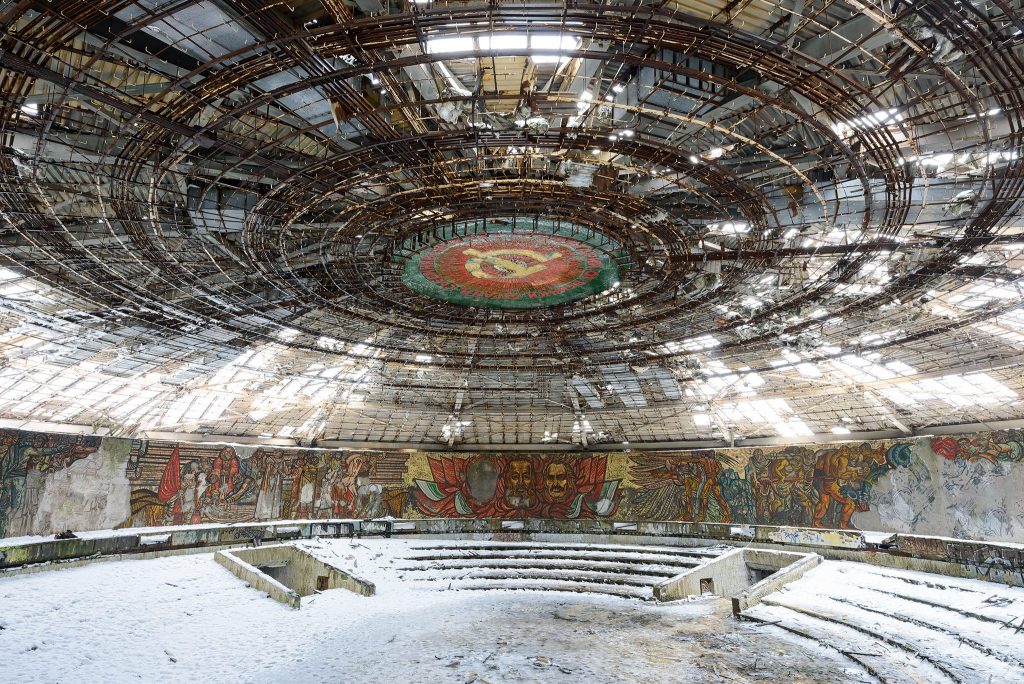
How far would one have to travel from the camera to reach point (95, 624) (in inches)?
650

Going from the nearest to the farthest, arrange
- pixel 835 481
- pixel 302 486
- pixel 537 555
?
pixel 537 555
pixel 835 481
pixel 302 486

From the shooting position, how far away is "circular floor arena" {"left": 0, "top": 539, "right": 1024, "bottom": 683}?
14.0m

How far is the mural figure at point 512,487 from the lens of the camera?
40.3 meters

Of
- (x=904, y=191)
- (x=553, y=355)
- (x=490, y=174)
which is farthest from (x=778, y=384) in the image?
(x=490, y=174)

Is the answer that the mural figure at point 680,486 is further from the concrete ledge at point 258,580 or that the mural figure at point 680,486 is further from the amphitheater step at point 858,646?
the concrete ledge at point 258,580

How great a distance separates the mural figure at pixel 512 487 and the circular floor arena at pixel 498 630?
13.3 meters

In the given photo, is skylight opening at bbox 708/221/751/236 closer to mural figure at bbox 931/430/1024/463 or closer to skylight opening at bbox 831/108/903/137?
skylight opening at bbox 831/108/903/137

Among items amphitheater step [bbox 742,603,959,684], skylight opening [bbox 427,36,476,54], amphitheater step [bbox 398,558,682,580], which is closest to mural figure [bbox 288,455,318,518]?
amphitheater step [bbox 398,558,682,580]

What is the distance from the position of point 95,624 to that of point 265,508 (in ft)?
64.6

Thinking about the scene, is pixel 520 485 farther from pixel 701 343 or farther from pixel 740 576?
pixel 701 343

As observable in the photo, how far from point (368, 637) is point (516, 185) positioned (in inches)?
501

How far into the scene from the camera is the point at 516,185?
1399 centimetres

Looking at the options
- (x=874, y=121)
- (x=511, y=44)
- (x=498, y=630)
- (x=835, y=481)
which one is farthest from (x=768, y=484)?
(x=511, y=44)

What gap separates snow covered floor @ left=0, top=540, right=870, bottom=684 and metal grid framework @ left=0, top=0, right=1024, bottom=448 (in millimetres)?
8986
